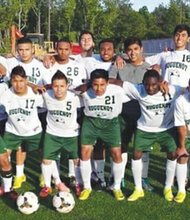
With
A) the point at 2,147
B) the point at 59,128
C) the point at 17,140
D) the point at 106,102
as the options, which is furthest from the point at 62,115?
the point at 2,147

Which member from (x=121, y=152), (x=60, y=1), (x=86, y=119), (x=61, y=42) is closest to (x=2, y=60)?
(x=61, y=42)

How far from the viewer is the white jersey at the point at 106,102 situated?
5242mm

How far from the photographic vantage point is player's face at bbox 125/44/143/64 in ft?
17.7

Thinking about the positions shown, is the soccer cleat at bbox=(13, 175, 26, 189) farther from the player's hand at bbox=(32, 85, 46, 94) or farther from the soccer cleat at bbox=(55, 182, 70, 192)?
the player's hand at bbox=(32, 85, 46, 94)

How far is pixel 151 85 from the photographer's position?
198 inches

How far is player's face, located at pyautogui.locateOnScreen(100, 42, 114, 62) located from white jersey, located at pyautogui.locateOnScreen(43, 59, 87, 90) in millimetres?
345

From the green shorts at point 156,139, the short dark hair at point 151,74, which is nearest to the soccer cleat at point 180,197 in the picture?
the green shorts at point 156,139

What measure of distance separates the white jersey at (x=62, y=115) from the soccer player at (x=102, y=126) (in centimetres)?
12

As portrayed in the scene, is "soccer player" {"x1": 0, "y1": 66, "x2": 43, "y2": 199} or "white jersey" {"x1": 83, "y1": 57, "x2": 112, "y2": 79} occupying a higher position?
"white jersey" {"x1": 83, "y1": 57, "x2": 112, "y2": 79}

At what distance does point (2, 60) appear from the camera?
19.5ft

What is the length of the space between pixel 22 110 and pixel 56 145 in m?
0.61

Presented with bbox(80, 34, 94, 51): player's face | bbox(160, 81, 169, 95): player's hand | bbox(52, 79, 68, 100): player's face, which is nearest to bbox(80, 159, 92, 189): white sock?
bbox(52, 79, 68, 100): player's face

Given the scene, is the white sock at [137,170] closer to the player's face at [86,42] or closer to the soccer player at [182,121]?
the soccer player at [182,121]

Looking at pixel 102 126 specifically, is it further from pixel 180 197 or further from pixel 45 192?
pixel 180 197
